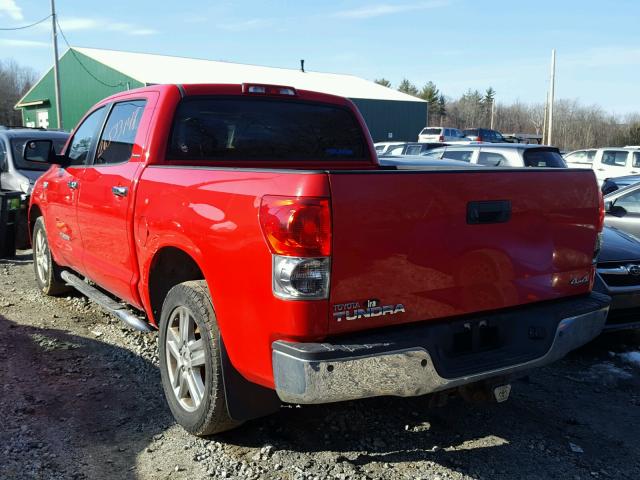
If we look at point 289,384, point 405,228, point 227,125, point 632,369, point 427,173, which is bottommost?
point 632,369

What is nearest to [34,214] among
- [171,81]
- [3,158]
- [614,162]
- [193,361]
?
[3,158]

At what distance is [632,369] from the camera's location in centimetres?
478

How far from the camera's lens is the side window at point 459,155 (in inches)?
480

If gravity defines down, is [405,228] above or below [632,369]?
above

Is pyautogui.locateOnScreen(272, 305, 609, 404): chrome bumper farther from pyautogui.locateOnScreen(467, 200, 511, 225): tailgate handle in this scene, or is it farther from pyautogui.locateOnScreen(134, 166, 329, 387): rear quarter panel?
pyautogui.locateOnScreen(467, 200, 511, 225): tailgate handle

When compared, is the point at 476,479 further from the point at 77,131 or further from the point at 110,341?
the point at 77,131

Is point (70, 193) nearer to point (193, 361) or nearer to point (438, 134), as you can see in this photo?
point (193, 361)

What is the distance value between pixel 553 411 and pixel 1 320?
4.75 m

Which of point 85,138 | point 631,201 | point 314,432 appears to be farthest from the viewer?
point 631,201

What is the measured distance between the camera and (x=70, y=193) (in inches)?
201

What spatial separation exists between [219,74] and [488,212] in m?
35.6

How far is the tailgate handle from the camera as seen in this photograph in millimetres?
2901

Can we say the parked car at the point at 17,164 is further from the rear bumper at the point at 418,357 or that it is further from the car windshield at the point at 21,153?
the rear bumper at the point at 418,357

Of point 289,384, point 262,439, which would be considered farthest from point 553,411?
point 289,384
